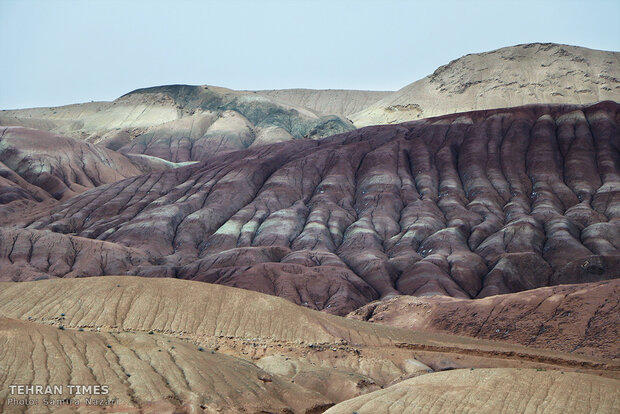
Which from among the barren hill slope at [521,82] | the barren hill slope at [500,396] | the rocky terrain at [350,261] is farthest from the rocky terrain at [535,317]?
the barren hill slope at [521,82]

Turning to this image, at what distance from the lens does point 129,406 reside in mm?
29672

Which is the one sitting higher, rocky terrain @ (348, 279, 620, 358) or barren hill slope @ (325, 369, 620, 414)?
barren hill slope @ (325, 369, 620, 414)

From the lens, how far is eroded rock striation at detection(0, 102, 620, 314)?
95.4 m

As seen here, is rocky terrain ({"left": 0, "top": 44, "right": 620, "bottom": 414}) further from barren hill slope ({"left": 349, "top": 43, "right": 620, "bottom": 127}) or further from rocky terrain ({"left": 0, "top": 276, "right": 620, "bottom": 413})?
barren hill slope ({"left": 349, "top": 43, "right": 620, "bottom": 127})

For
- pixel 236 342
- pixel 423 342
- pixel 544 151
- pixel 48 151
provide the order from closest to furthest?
pixel 236 342 → pixel 423 342 → pixel 544 151 → pixel 48 151

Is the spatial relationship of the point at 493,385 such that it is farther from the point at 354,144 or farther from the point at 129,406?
the point at 354,144

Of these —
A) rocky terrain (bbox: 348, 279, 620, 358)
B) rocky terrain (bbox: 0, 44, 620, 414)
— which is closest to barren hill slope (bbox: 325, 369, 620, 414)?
rocky terrain (bbox: 0, 44, 620, 414)

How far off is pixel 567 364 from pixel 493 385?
78.9 feet

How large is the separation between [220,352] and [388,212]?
73292mm

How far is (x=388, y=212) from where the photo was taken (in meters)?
119

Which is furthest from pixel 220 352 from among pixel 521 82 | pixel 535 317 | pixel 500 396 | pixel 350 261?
pixel 521 82

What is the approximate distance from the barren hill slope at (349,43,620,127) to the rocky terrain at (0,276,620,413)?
128 metres

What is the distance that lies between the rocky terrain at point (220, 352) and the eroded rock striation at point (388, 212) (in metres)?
29.1

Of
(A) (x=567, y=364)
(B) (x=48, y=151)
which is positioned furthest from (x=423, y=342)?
(B) (x=48, y=151)
